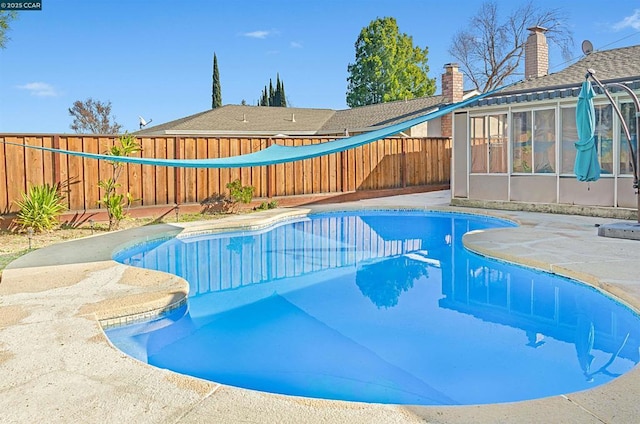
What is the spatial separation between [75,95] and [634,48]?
97.0 ft

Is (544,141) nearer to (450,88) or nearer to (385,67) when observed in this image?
(450,88)

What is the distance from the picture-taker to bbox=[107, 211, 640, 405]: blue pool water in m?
3.96

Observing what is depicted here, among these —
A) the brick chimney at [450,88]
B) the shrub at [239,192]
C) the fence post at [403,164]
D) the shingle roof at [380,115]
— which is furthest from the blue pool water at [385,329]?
the shingle roof at [380,115]

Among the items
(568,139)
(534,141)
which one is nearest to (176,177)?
(534,141)

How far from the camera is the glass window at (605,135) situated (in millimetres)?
10125

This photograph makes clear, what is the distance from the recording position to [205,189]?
474 inches

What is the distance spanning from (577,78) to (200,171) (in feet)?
26.9

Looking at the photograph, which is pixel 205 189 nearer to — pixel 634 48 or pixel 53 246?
pixel 53 246

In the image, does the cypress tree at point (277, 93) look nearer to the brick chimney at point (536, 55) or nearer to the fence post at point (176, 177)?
the brick chimney at point (536, 55)

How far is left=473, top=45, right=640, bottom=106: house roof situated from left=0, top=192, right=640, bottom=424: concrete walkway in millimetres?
4538

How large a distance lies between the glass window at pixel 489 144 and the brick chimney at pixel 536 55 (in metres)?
3.40

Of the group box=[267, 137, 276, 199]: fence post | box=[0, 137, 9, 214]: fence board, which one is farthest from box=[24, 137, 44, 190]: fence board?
box=[267, 137, 276, 199]: fence post

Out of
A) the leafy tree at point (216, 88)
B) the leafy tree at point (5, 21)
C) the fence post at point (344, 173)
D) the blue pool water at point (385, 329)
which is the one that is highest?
the leafy tree at point (216, 88)

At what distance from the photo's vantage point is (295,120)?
24.1 metres
